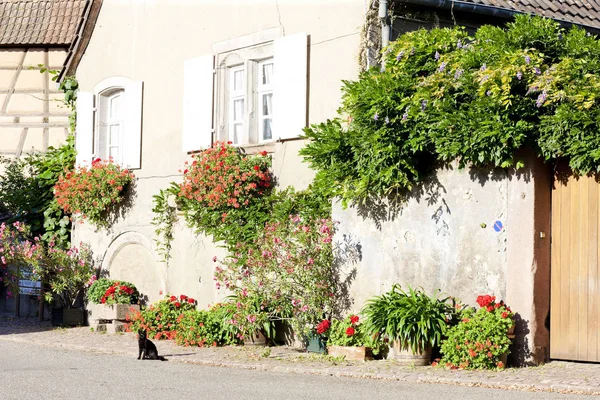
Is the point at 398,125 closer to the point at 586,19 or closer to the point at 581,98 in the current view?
the point at 581,98

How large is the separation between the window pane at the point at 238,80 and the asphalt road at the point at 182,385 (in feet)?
14.8

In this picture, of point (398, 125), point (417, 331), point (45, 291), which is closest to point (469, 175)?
point (398, 125)

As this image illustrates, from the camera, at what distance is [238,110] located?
1409 cm

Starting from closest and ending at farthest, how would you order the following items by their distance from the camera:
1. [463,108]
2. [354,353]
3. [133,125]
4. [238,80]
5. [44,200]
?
[463,108] → [354,353] → [238,80] → [133,125] → [44,200]

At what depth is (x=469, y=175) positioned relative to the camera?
10.5 meters

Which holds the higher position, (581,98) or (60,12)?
(60,12)

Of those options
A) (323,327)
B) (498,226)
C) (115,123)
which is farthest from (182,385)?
(115,123)

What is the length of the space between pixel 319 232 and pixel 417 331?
211 centimetres

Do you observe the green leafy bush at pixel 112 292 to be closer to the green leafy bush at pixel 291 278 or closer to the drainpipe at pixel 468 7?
the green leafy bush at pixel 291 278

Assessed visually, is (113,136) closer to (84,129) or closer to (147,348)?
(84,129)

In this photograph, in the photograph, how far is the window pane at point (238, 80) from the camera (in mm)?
13984

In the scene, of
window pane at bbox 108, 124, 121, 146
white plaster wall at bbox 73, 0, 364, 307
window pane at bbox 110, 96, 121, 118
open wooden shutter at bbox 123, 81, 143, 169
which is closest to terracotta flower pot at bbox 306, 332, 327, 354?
white plaster wall at bbox 73, 0, 364, 307

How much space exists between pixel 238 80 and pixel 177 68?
4.29 ft

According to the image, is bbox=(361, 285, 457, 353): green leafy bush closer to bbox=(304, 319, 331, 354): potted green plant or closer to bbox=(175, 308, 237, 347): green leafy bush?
bbox=(304, 319, 331, 354): potted green plant
